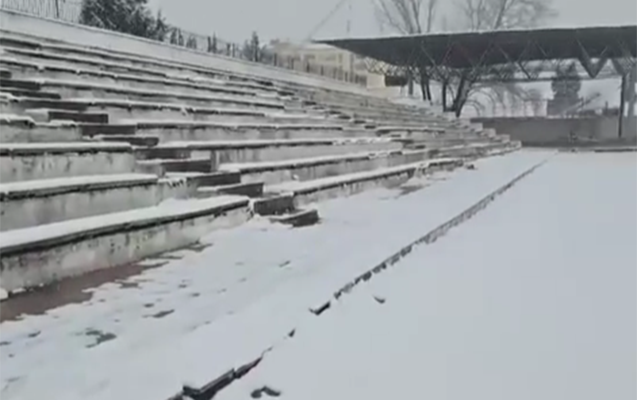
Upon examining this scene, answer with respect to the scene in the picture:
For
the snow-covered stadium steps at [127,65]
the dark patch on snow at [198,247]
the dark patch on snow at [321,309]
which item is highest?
the snow-covered stadium steps at [127,65]

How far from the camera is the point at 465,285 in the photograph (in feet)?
14.4

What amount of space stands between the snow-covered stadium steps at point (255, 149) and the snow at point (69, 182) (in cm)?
78

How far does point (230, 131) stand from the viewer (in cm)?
845

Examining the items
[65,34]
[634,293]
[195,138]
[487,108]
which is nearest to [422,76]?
[487,108]

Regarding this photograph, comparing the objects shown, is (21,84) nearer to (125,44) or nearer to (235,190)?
(235,190)

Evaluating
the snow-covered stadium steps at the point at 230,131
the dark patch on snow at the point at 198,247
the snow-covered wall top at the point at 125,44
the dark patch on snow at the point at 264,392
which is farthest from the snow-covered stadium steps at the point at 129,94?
the dark patch on snow at the point at 264,392

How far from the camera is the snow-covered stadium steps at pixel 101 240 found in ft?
11.9

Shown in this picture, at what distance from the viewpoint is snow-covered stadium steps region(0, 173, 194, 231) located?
401 cm

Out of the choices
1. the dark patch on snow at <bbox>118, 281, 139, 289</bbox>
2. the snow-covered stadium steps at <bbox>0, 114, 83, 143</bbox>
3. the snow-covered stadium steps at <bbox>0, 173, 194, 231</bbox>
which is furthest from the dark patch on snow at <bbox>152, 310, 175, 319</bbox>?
the snow-covered stadium steps at <bbox>0, 114, 83, 143</bbox>

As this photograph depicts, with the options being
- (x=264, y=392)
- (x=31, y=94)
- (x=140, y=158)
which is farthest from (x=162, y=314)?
(x=31, y=94)

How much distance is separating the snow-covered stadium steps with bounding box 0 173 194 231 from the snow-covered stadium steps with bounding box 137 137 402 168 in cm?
Result: 79

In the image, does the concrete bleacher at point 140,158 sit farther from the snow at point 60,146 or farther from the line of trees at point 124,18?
the line of trees at point 124,18

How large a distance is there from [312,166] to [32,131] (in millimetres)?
4294

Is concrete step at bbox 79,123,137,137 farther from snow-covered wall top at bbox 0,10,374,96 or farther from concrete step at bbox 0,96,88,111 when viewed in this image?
snow-covered wall top at bbox 0,10,374,96
